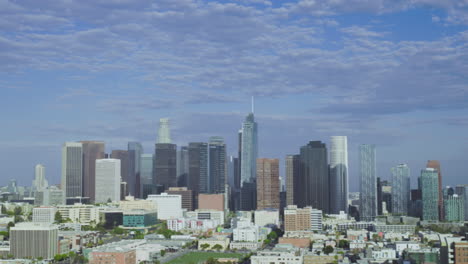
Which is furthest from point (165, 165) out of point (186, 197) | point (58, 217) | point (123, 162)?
point (58, 217)

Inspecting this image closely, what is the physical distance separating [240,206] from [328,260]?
4512 centimetres

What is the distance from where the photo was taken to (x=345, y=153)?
274 feet

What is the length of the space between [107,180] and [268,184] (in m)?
21.8

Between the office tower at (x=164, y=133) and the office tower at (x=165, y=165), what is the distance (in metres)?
7.28

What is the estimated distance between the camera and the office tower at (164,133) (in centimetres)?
9772

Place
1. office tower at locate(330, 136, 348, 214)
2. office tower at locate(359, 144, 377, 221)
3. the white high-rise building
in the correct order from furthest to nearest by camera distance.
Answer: office tower at locate(330, 136, 348, 214) < office tower at locate(359, 144, 377, 221) < the white high-rise building

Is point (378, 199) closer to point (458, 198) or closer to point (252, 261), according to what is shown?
point (458, 198)

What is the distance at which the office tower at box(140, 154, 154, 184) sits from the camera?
92669mm

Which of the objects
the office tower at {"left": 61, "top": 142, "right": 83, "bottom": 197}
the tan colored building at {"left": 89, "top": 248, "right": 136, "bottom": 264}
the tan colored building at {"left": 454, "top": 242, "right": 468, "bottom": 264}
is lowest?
the tan colored building at {"left": 89, "top": 248, "right": 136, "bottom": 264}

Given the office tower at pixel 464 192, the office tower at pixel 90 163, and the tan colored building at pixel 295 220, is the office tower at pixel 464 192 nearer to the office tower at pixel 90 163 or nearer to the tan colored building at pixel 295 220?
the tan colored building at pixel 295 220

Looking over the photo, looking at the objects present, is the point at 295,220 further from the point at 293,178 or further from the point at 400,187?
the point at 400,187

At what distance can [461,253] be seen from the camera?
88.4 feet

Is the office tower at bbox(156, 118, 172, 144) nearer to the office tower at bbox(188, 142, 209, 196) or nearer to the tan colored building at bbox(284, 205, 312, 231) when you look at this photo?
the office tower at bbox(188, 142, 209, 196)

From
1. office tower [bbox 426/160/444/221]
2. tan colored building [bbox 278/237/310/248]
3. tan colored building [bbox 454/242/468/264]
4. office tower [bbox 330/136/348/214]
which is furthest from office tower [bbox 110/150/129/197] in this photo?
tan colored building [bbox 454/242/468/264]
